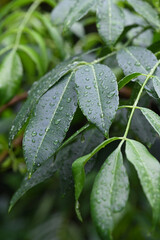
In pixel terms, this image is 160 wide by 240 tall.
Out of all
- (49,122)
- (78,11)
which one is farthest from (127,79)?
(78,11)

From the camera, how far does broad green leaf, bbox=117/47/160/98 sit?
660 mm

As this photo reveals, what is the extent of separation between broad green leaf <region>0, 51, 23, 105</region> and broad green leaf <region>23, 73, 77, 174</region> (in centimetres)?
26

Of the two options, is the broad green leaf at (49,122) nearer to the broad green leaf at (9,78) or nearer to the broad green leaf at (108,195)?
the broad green leaf at (108,195)

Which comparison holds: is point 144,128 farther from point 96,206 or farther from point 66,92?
point 96,206

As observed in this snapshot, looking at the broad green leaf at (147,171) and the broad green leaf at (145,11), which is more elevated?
the broad green leaf at (145,11)

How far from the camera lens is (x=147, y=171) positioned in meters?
0.46

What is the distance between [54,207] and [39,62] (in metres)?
1.13

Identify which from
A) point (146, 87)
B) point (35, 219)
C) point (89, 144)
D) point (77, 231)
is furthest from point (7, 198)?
point (146, 87)

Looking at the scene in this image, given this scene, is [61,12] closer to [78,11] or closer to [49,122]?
[78,11]

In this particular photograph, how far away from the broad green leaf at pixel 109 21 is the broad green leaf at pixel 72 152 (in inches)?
9.0

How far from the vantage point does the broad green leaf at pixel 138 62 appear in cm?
66

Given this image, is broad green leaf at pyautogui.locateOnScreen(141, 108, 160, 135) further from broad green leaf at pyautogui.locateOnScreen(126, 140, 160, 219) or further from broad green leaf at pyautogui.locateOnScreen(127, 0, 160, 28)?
broad green leaf at pyautogui.locateOnScreen(127, 0, 160, 28)

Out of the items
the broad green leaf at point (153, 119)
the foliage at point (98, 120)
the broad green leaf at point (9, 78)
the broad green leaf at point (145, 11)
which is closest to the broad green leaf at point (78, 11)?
the foliage at point (98, 120)

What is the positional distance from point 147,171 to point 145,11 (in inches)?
20.4
